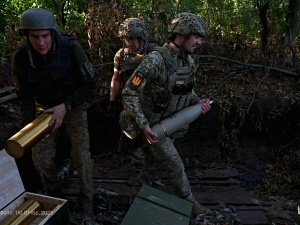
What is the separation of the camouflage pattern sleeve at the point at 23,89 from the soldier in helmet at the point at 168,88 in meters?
0.98

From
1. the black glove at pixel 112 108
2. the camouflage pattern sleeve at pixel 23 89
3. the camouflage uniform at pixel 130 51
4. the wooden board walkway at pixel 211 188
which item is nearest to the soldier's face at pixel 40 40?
the camouflage pattern sleeve at pixel 23 89

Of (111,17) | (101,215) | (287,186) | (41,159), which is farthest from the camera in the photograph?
(111,17)

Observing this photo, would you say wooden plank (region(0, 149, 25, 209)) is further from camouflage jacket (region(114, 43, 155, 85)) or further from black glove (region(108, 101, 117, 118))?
black glove (region(108, 101, 117, 118))

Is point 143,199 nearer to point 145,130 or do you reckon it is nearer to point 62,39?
point 145,130

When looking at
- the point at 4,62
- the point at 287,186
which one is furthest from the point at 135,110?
Answer: the point at 4,62

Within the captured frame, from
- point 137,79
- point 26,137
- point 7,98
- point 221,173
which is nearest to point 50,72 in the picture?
point 26,137

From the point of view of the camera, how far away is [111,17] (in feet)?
17.0

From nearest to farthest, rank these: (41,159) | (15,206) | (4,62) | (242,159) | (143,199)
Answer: (143,199) → (15,206) → (41,159) → (242,159) → (4,62)

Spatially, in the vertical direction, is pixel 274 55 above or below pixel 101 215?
above

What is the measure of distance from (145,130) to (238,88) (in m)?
3.29

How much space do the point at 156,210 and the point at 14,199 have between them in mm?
1427

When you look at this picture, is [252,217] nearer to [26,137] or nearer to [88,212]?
[88,212]

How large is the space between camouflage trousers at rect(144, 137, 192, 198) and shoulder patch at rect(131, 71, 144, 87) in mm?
728

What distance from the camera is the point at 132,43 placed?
165 inches
